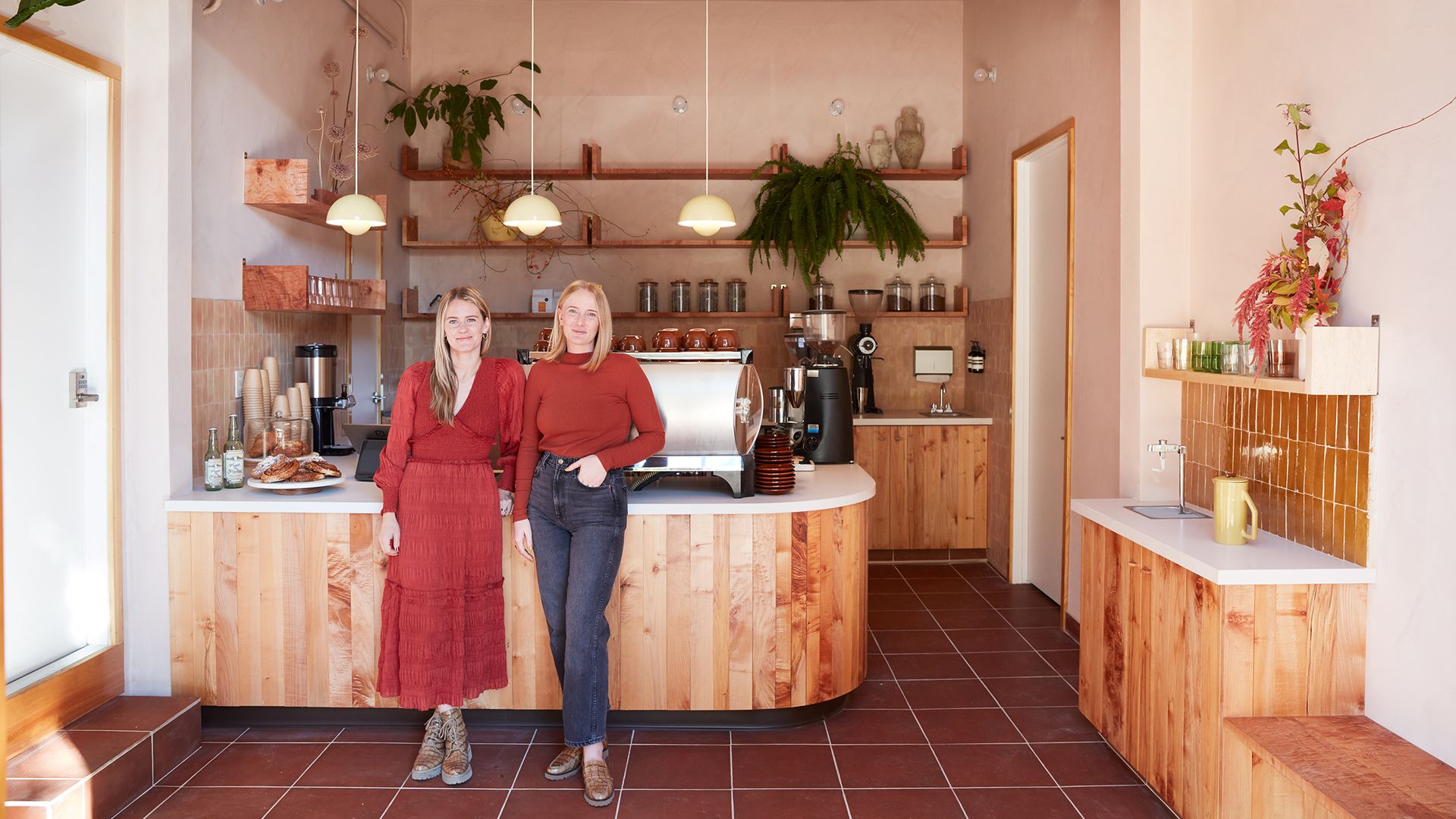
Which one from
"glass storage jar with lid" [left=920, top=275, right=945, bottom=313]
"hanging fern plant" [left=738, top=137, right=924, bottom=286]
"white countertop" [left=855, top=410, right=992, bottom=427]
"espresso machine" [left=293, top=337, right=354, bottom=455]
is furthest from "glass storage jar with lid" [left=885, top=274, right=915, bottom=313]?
"espresso machine" [left=293, top=337, right=354, bottom=455]

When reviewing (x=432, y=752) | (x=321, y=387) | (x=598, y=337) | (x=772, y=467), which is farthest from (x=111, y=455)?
(x=772, y=467)

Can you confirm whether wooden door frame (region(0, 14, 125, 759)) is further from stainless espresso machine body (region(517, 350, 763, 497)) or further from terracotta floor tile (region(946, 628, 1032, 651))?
terracotta floor tile (region(946, 628, 1032, 651))

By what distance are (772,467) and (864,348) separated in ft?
9.57

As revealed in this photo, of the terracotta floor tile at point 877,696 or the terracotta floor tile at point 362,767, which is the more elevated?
the terracotta floor tile at point 877,696

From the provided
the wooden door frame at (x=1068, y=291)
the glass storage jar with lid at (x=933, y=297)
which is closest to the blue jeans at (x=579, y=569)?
the wooden door frame at (x=1068, y=291)

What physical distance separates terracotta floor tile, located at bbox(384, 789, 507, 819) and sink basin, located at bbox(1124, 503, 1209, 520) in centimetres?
214

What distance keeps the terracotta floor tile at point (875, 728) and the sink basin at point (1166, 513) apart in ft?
3.38

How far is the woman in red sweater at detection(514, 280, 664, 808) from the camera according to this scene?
2.95 m

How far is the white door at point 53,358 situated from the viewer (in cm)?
298

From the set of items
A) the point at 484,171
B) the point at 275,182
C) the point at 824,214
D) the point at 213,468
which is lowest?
the point at 213,468

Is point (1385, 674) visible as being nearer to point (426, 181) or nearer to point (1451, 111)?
point (1451, 111)

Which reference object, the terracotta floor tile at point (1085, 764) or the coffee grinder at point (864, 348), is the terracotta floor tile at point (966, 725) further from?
the coffee grinder at point (864, 348)

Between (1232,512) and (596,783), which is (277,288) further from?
(1232,512)

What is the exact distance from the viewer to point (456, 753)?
3.07 metres
